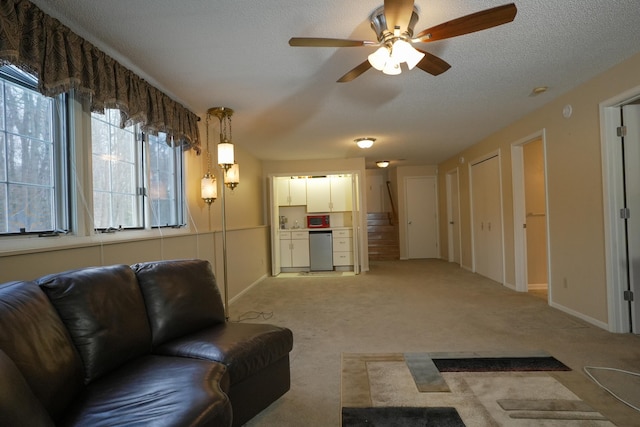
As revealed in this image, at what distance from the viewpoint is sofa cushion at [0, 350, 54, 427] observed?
832mm

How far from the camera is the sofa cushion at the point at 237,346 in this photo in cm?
164

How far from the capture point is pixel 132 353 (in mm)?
1616

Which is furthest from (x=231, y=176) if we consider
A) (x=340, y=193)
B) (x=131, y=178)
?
(x=340, y=193)

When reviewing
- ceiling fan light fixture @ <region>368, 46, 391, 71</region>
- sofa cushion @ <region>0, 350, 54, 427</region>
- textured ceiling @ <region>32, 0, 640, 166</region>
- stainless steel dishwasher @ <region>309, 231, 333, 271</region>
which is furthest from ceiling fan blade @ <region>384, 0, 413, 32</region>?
stainless steel dishwasher @ <region>309, 231, 333, 271</region>

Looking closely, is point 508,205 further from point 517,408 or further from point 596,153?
point 517,408

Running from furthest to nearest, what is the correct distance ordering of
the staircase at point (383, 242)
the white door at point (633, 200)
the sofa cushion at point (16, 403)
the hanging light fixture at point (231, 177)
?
the staircase at point (383, 242), the hanging light fixture at point (231, 177), the white door at point (633, 200), the sofa cushion at point (16, 403)

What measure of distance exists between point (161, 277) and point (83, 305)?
50 centimetres

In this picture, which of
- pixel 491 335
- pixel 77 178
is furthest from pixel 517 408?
pixel 77 178

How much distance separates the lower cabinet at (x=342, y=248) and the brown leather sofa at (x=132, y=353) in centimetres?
471

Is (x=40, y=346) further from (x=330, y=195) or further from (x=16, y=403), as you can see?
(x=330, y=195)

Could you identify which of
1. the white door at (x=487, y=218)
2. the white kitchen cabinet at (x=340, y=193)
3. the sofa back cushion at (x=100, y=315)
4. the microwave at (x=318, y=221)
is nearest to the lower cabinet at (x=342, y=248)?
the microwave at (x=318, y=221)

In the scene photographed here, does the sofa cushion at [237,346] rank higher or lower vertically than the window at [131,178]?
lower

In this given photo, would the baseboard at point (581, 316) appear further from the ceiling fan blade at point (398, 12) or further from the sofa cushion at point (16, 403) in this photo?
the sofa cushion at point (16, 403)

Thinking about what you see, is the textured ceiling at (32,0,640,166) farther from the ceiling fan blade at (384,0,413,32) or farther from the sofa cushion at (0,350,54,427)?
the sofa cushion at (0,350,54,427)
